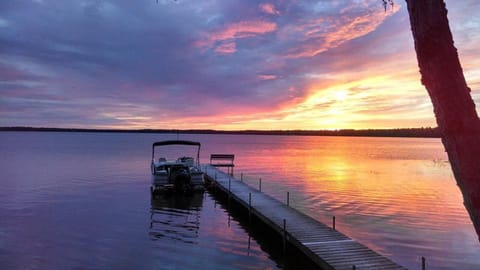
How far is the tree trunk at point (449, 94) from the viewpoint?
226 centimetres

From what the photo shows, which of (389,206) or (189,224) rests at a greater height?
(389,206)

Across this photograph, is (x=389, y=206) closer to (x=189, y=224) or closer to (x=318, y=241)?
(x=189, y=224)

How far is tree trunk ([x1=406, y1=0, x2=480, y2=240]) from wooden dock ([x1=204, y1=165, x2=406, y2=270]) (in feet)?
28.0

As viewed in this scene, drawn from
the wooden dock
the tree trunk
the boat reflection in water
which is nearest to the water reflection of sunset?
the wooden dock

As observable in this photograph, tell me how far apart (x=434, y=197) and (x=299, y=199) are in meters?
10.3

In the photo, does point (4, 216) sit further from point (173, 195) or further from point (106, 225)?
point (173, 195)

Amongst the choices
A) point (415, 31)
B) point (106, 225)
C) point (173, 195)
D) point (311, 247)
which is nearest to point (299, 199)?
point (173, 195)

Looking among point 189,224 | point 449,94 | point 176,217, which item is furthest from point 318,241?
point 449,94

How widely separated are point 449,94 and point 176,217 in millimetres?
21739

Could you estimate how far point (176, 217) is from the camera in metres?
22.9

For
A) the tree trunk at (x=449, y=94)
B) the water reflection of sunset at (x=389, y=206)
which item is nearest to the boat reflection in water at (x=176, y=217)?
the water reflection of sunset at (x=389, y=206)

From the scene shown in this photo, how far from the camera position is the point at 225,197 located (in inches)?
1141

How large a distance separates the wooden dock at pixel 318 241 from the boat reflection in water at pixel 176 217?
11.3 feet

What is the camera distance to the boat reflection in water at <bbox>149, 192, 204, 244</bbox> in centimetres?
1872
